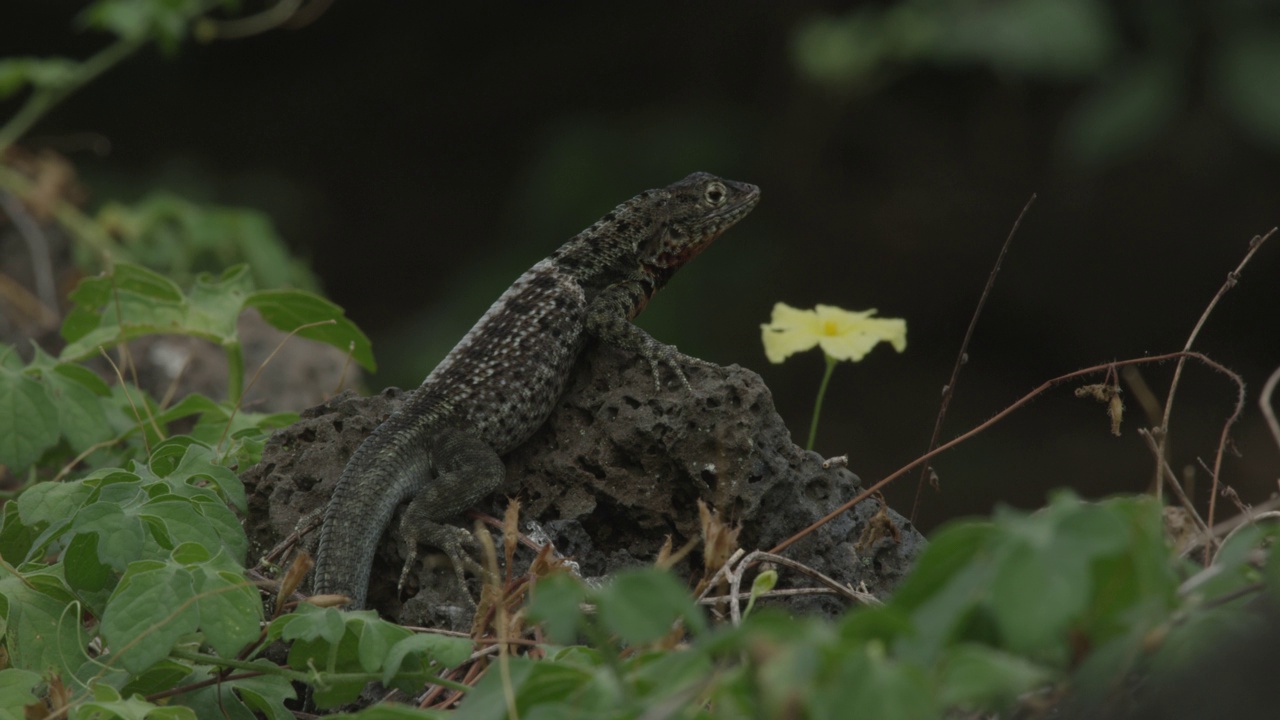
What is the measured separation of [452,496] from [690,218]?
1.10 m

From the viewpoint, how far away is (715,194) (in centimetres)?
337

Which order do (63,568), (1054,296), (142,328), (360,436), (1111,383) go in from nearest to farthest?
(63,568)
(1111,383)
(360,436)
(142,328)
(1054,296)

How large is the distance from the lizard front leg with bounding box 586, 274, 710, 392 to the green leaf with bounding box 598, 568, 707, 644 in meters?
1.41

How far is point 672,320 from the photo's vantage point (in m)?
8.31

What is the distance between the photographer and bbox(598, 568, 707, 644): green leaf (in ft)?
3.70

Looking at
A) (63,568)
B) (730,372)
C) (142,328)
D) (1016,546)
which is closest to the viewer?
(1016,546)

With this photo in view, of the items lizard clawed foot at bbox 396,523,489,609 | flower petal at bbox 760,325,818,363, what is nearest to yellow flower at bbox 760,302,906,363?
flower petal at bbox 760,325,818,363

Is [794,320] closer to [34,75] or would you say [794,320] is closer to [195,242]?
[195,242]

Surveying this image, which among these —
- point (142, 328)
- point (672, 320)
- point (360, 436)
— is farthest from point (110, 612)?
point (672, 320)

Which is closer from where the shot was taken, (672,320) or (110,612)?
(110,612)

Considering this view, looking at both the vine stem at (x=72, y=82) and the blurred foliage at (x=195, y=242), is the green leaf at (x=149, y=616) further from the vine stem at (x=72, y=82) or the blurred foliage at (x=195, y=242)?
the vine stem at (x=72, y=82)

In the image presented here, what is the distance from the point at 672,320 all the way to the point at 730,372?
5.74 metres

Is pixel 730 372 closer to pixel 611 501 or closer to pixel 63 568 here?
pixel 611 501

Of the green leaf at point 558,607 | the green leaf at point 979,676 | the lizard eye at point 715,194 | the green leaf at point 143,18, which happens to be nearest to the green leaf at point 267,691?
the green leaf at point 558,607
